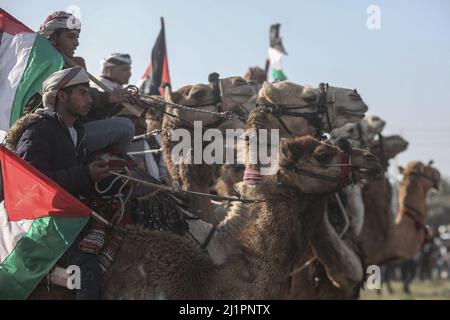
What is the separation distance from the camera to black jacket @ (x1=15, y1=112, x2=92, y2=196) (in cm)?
638

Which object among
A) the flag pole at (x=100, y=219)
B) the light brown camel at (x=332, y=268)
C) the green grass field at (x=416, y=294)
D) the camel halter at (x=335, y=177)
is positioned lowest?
the green grass field at (x=416, y=294)

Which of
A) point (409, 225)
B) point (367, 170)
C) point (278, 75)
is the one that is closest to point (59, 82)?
point (367, 170)

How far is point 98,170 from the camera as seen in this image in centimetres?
635

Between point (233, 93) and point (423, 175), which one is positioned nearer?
point (233, 93)

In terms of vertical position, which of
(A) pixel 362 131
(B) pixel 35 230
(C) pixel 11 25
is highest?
(C) pixel 11 25

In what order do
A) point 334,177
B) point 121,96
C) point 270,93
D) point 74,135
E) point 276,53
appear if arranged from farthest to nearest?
point 276,53, point 270,93, point 121,96, point 334,177, point 74,135

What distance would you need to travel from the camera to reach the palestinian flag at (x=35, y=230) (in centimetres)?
633

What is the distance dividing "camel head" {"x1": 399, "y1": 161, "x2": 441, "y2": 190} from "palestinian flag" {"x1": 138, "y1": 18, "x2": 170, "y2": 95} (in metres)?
4.83

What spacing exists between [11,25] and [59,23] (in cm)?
46

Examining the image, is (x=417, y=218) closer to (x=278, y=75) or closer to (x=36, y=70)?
(x=278, y=75)

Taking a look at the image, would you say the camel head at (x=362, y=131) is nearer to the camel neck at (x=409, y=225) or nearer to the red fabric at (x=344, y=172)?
the camel neck at (x=409, y=225)

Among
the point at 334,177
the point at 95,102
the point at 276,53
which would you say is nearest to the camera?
the point at 334,177

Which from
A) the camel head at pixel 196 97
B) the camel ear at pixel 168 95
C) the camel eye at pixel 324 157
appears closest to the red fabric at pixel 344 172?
the camel eye at pixel 324 157

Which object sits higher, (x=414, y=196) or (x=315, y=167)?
(x=315, y=167)
